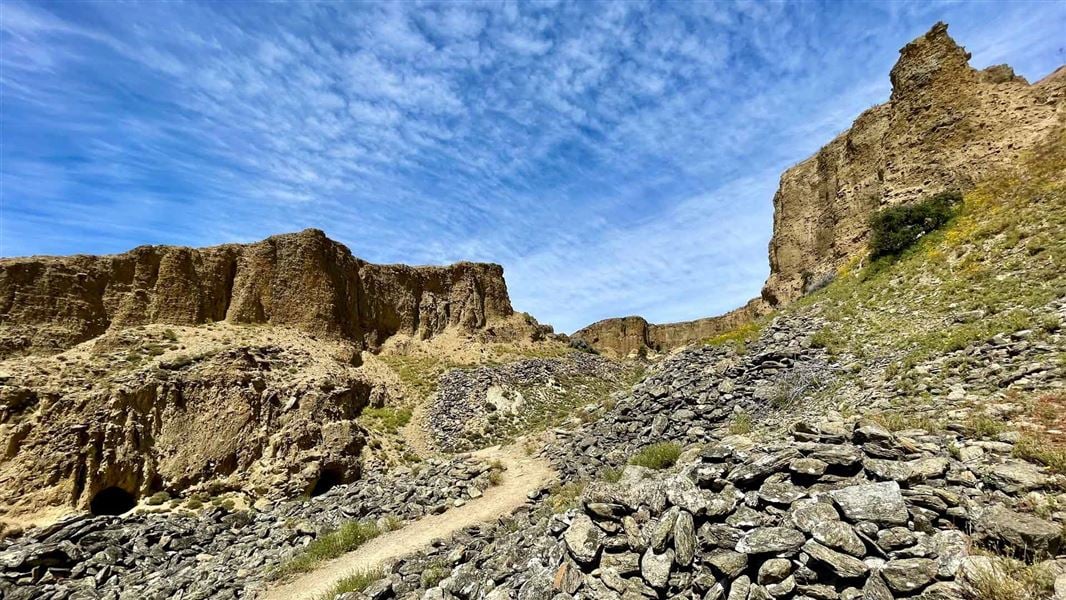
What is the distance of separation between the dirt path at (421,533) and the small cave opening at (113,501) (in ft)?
44.3

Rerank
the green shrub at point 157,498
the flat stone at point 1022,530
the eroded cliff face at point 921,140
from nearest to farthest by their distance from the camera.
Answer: the flat stone at point 1022,530 → the green shrub at point 157,498 → the eroded cliff face at point 921,140

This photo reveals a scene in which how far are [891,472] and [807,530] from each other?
63.8 inches

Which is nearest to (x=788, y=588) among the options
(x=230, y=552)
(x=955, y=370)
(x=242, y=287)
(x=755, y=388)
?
(x=955, y=370)

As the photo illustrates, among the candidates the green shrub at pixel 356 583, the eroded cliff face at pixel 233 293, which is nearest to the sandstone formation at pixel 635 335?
the eroded cliff face at pixel 233 293

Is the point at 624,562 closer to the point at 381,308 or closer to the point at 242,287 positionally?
the point at 242,287

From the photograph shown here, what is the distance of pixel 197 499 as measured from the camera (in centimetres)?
2153

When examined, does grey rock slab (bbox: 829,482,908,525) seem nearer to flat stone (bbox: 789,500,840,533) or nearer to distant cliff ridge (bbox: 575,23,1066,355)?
flat stone (bbox: 789,500,840,533)

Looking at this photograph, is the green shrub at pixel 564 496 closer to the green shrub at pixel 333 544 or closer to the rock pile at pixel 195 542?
the rock pile at pixel 195 542

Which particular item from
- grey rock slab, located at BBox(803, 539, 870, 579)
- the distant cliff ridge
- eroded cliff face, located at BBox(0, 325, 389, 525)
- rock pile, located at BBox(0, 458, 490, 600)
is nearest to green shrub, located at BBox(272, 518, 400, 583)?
rock pile, located at BBox(0, 458, 490, 600)

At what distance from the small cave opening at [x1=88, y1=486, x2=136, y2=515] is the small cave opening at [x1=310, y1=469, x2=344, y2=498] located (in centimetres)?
739

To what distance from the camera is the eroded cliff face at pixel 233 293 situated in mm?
28469

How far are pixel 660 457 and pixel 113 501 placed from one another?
80.2 ft

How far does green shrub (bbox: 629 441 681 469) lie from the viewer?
1252cm

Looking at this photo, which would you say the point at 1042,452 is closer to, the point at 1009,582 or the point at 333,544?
the point at 1009,582
